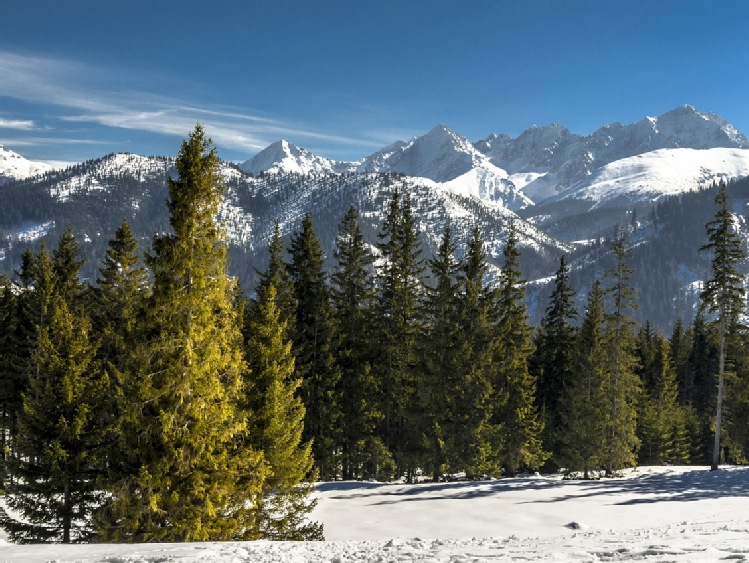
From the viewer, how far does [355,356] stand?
127 feet

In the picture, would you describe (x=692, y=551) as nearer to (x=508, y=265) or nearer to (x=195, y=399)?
(x=195, y=399)

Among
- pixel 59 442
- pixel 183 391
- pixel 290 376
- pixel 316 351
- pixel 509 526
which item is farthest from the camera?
pixel 316 351

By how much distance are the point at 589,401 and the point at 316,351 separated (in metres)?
19.2

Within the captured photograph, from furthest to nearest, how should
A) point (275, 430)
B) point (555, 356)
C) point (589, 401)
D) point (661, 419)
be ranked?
point (661, 419) → point (555, 356) → point (589, 401) → point (275, 430)

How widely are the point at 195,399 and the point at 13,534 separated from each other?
1107 cm

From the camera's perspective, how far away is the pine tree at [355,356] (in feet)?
123

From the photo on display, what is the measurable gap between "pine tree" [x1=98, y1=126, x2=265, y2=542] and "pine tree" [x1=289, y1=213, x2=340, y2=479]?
63.2 ft

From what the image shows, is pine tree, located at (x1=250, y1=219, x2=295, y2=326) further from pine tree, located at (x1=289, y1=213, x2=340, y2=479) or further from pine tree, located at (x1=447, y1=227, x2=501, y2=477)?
pine tree, located at (x1=447, y1=227, x2=501, y2=477)

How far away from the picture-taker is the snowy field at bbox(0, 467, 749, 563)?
10.7m

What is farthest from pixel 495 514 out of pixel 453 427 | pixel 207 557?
pixel 207 557

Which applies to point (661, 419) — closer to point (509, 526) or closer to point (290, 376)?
point (290, 376)

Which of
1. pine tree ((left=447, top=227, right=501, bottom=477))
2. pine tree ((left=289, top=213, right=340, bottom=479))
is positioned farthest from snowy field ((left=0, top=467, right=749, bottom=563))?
pine tree ((left=289, top=213, right=340, bottom=479))

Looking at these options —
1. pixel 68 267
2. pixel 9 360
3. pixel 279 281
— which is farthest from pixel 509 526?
pixel 9 360

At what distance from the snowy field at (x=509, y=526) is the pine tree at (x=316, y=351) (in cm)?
429
